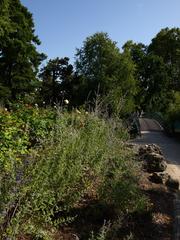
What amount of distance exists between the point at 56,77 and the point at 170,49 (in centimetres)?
1679

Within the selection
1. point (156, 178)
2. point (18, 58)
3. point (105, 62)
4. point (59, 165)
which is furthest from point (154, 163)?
point (105, 62)

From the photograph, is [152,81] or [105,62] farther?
[152,81]

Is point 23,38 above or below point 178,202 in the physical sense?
above

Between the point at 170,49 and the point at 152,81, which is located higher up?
the point at 170,49

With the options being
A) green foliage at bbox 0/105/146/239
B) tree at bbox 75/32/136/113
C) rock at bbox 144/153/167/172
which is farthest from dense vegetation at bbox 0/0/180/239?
tree at bbox 75/32/136/113

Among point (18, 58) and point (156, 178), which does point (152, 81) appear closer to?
point (18, 58)

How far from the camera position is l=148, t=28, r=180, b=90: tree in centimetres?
6550

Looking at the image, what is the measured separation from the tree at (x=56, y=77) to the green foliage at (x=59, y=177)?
51.4m

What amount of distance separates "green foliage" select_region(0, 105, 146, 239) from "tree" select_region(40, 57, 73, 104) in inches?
2023

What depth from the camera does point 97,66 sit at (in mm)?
51062

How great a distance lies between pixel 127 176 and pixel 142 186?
5.05 feet

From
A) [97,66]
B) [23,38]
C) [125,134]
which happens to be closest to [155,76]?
[97,66]

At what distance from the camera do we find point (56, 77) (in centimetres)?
6322

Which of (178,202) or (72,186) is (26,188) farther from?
(178,202)
